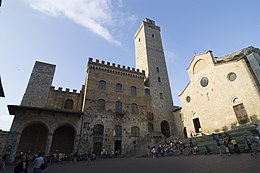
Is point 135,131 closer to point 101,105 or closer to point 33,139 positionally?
point 101,105

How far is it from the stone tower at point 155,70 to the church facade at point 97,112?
0.18 m

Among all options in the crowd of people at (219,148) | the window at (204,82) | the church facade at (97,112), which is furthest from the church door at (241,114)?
the church facade at (97,112)

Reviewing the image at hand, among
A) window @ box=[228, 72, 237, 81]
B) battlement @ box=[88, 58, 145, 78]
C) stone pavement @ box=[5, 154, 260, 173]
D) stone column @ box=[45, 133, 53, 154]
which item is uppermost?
battlement @ box=[88, 58, 145, 78]

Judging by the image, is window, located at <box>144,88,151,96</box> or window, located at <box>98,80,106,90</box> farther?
window, located at <box>144,88,151,96</box>

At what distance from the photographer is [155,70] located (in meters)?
31.5

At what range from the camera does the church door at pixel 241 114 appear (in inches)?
725

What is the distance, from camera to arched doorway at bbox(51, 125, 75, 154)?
70.3 ft

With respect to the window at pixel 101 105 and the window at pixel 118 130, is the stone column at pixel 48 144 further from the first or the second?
the window at pixel 118 130

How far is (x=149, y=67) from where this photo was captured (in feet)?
102

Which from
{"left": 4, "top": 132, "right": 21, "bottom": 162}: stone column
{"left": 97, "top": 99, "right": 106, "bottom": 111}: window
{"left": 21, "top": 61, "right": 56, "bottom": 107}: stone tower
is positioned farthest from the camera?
{"left": 97, "top": 99, "right": 106, "bottom": 111}: window

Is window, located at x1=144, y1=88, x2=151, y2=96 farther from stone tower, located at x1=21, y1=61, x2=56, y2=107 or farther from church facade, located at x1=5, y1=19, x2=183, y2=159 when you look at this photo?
stone tower, located at x1=21, y1=61, x2=56, y2=107

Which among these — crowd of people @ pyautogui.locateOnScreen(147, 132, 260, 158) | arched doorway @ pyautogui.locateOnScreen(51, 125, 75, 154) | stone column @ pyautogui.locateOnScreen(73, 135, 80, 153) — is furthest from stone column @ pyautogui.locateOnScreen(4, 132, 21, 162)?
crowd of people @ pyautogui.locateOnScreen(147, 132, 260, 158)

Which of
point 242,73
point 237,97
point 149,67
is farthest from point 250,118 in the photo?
point 149,67

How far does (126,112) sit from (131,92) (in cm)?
397
